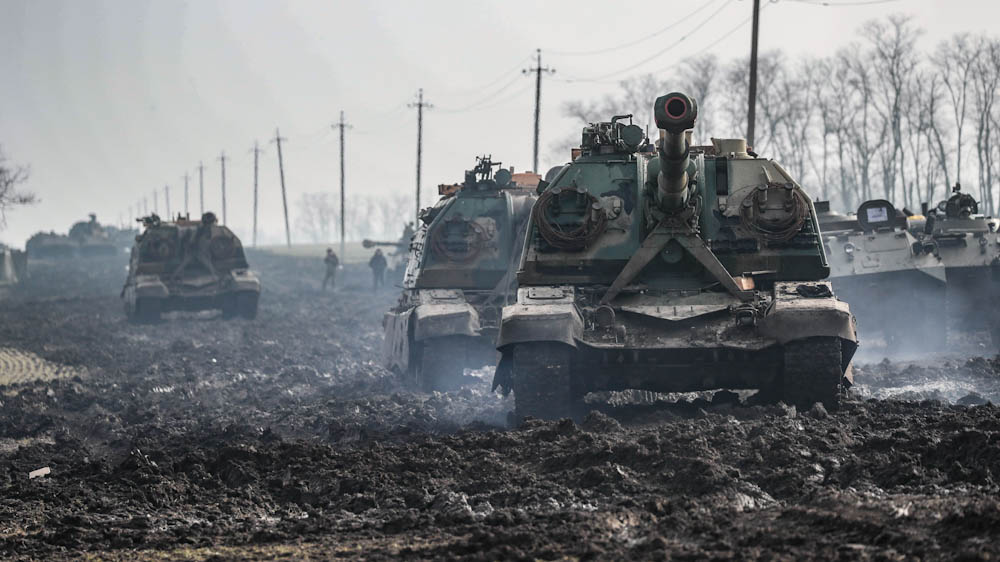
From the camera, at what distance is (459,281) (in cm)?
1786

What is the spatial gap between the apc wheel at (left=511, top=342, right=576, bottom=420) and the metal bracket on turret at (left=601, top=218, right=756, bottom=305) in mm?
955

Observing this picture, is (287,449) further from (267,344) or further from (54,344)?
(54,344)

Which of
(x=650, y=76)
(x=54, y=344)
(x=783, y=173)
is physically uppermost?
(x=650, y=76)

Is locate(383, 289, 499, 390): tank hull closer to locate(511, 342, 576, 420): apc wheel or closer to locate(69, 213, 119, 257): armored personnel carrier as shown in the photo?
locate(511, 342, 576, 420): apc wheel

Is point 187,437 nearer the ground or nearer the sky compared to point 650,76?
nearer the ground

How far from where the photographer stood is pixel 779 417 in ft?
35.6

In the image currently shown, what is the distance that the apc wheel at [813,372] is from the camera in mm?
11367

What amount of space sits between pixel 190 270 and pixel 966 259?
16331 millimetres

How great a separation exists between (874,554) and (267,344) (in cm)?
2041

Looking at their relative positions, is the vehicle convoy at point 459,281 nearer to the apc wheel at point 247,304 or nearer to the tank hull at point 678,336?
the tank hull at point 678,336

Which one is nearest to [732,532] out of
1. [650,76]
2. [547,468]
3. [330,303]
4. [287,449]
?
[547,468]

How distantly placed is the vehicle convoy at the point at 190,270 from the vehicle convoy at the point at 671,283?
1659cm

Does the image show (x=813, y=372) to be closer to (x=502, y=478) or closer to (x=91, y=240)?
(x=502, y=478)

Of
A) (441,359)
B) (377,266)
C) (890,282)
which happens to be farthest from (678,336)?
(377,266)
